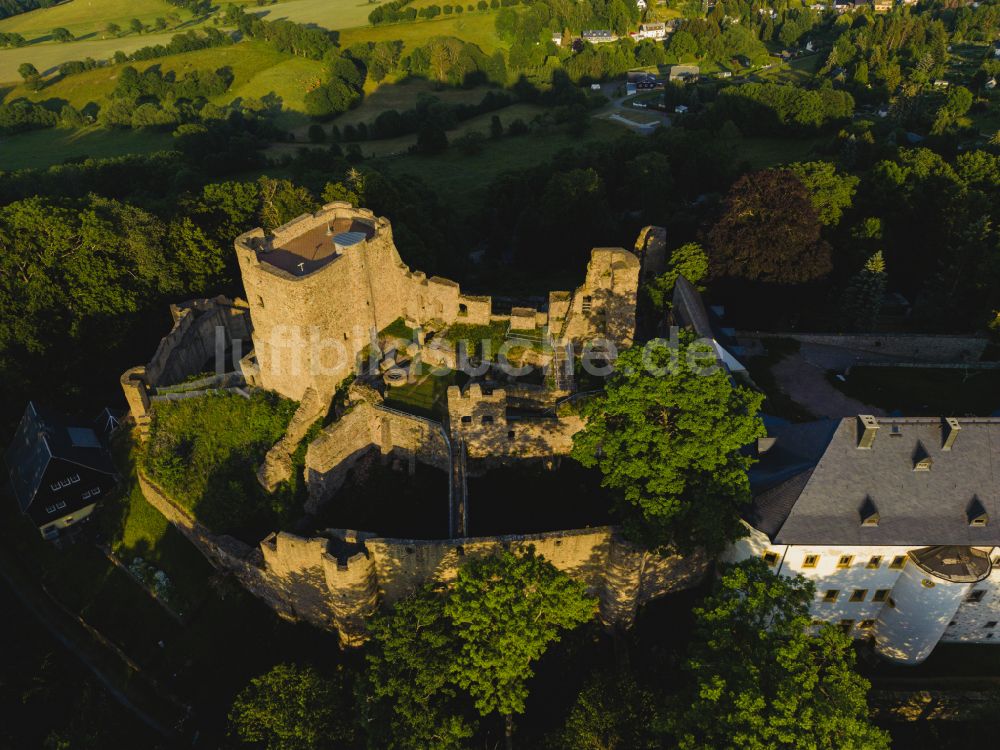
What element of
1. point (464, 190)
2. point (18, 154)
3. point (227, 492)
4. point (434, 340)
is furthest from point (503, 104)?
point (227, 492)

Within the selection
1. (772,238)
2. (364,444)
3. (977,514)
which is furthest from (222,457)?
(772,238)

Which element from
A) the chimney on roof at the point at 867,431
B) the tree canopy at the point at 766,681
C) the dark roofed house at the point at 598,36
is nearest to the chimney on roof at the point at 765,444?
the chimney on roof at the point at 867,431

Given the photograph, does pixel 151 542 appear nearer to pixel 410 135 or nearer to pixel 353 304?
pixel 353 304

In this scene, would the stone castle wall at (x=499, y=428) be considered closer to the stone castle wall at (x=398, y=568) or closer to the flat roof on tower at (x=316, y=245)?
the stone castle wall at (x=398, y=568)

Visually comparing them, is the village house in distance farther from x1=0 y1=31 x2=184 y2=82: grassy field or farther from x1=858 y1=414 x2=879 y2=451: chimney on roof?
x1=0 y1=31 x2=184 y2=82: grassy field

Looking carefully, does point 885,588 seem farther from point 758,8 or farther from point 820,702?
point 758,8
